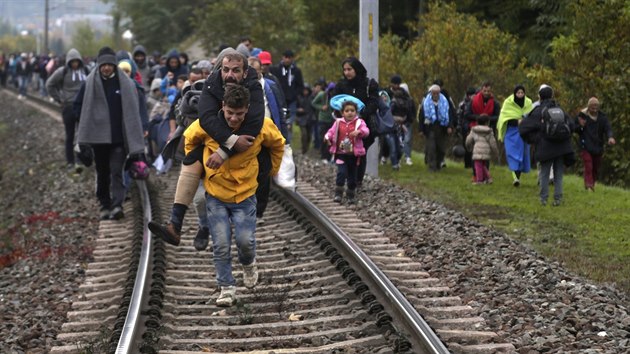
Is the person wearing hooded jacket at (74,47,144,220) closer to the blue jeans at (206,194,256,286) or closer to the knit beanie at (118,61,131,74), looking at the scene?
the knit beanie at (118,61,131,74)

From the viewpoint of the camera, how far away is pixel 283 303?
348 inches

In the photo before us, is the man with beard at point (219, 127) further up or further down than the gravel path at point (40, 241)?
further up

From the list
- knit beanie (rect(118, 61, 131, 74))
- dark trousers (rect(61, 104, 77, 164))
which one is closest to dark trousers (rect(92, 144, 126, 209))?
knit beanie (rect(118, 61, 131, 74))

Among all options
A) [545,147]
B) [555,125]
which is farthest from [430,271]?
[545,147]

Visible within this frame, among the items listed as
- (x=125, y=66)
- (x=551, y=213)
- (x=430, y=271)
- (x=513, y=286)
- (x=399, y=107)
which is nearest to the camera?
(x=513, y=286)

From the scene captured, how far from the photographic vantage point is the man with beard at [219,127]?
8445 mm

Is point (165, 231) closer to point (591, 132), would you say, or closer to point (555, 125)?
point (555, 125)

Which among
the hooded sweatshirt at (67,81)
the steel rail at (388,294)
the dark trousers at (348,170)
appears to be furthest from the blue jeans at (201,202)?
the hooded sweatshirt at (67,81)

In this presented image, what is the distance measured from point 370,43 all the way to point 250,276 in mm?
9177

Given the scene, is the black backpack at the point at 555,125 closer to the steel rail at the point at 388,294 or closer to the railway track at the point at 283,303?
the railway track at the point at 283,303

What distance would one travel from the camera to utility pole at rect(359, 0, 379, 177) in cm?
1769

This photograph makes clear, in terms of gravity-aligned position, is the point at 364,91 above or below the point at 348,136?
above

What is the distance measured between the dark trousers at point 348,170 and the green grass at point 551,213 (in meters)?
1.28

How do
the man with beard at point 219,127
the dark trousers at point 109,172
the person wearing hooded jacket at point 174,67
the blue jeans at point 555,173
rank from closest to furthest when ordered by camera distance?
the man with beard at point 219,127 → the dark trousers at point 109,172 → the blue jeans at point 555,173 → the person wearing hooded jacket at point 174,67
